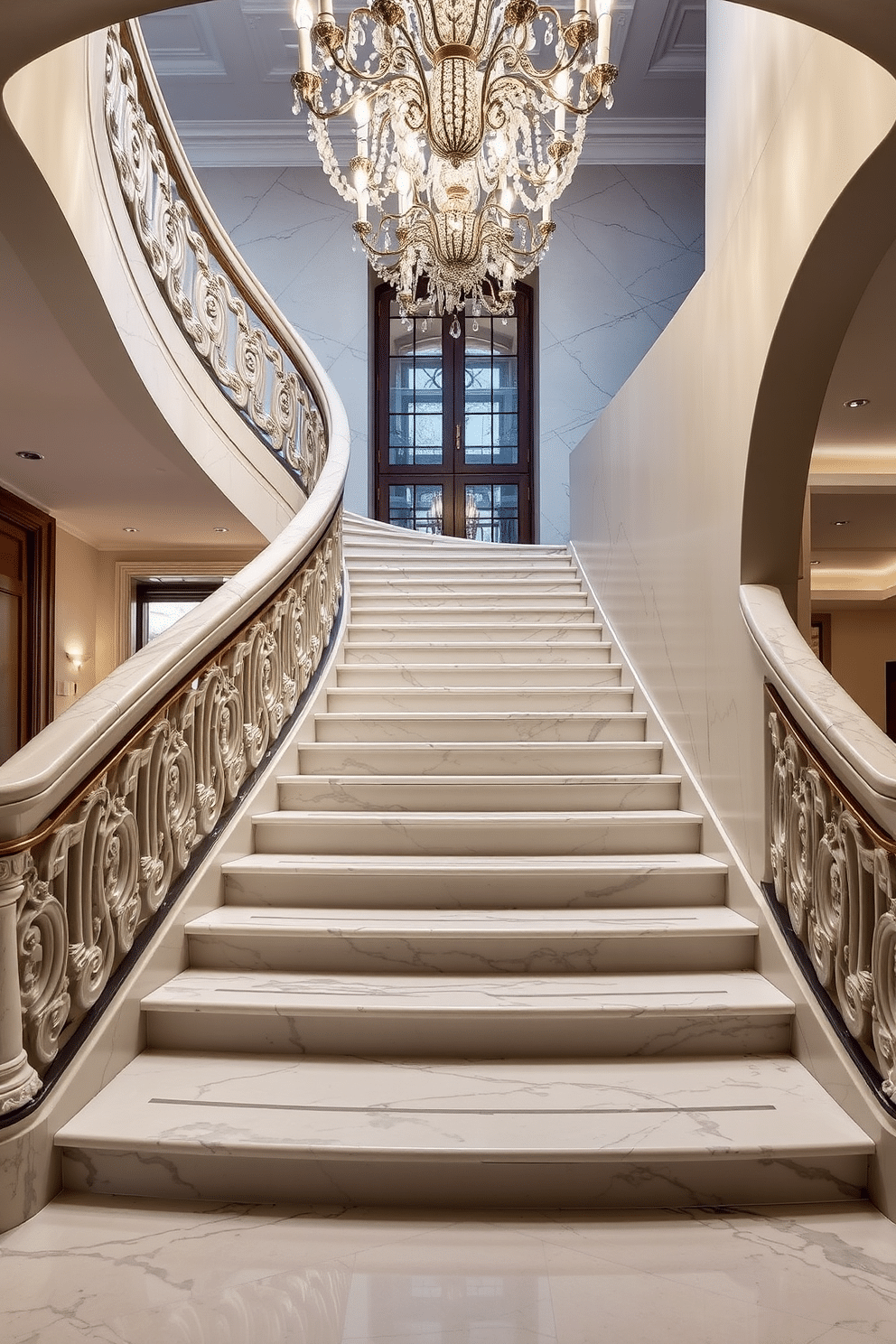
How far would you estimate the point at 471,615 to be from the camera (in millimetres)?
5977

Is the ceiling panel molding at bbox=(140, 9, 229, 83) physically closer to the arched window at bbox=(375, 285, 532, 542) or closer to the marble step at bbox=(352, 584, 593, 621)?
the arched window at bbox=(375, 285, 532, 542)

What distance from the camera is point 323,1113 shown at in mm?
2369

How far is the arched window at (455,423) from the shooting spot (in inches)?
401

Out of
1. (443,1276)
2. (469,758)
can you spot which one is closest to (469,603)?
(469,758)

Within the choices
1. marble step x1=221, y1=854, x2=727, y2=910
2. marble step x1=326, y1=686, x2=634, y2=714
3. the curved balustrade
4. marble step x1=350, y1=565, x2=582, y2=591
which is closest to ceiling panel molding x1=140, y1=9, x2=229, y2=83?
the curved balustrade

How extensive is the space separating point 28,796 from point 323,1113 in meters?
1.07

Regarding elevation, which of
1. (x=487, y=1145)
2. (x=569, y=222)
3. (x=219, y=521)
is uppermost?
(x=569, y=222)

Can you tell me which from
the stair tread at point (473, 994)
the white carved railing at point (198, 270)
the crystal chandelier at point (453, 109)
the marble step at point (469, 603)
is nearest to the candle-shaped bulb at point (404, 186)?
the crystal chandelier at point (453, 109)

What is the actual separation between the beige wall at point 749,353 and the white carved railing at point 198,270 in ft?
7.80

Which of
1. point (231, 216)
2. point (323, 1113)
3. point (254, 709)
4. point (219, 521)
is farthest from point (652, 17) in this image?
point (323, 1113)

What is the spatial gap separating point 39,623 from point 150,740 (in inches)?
176

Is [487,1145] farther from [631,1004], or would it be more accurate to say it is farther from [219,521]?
[219,521]

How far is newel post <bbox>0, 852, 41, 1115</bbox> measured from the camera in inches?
84.0

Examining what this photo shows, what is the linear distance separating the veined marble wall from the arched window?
1.59 feet
